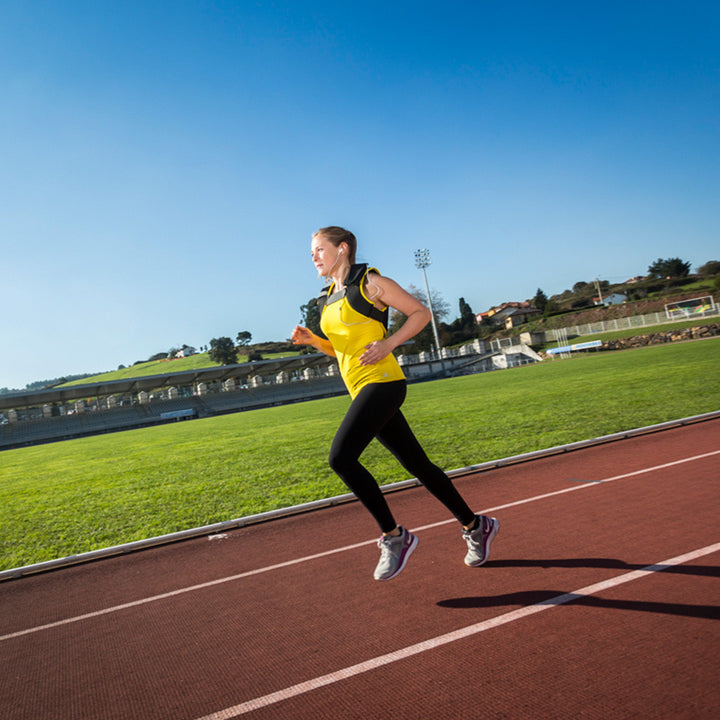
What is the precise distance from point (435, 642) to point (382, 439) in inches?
48.5

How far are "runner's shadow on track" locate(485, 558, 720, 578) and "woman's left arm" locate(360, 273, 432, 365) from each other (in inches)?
63.1

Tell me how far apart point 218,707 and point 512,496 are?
143 inches

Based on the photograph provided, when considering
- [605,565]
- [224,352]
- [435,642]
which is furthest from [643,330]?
[224,352]

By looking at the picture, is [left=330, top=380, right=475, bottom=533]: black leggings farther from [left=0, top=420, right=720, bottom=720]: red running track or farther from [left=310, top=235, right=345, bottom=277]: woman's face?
[left=310, top=235, right=345, bottom=277]: woman's face

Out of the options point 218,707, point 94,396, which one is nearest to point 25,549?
point 218,707

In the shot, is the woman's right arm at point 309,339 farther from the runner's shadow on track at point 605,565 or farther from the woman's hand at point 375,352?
the runner's shadow on track at point 605,565

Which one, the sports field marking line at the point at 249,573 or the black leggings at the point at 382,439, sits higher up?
the black leggings at the point at 382,439

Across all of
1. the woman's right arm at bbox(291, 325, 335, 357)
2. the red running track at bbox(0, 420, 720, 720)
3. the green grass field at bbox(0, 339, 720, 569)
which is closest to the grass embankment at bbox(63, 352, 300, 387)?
the green grass field at bbox(0, 339, 720, 569)

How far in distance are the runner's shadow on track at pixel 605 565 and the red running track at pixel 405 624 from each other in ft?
0.05

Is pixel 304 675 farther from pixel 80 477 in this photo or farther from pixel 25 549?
pixel 80 477

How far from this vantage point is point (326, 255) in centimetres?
357

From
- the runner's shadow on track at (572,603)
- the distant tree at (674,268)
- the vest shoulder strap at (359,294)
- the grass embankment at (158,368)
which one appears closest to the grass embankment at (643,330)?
the distant tree at (674,268)

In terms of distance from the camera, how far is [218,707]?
2373mm

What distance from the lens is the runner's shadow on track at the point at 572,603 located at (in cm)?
261
